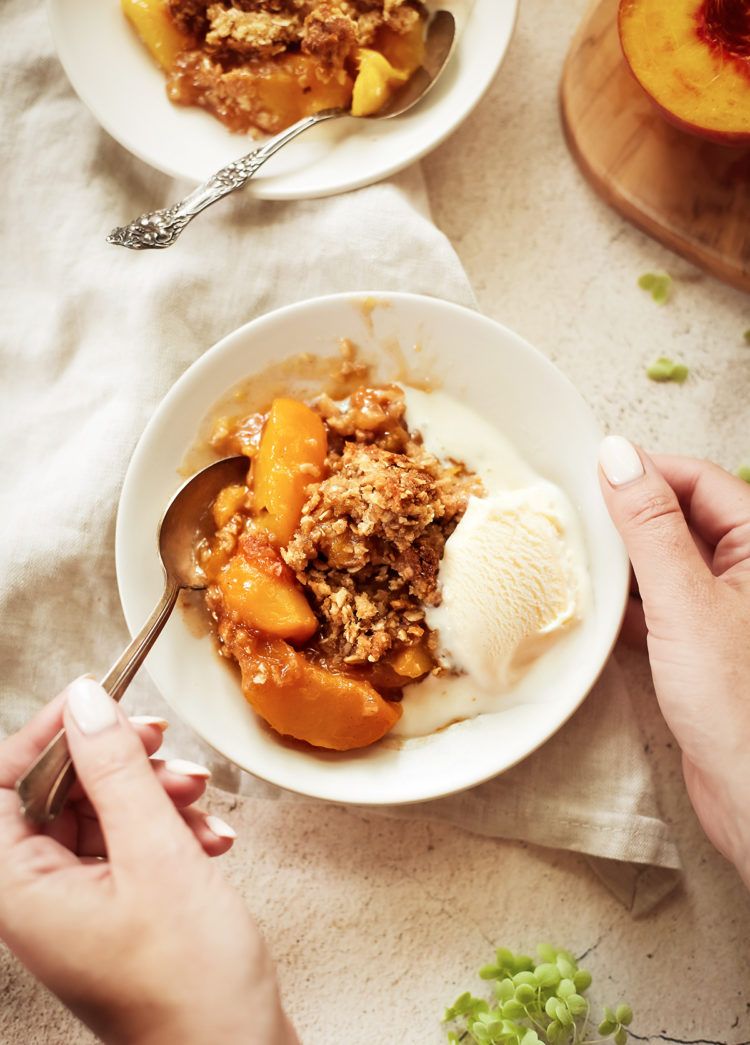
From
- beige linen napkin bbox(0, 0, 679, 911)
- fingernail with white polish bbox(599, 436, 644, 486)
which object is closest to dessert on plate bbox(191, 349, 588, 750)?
fingernail with white polish bbox(599, 436, 644, 486)

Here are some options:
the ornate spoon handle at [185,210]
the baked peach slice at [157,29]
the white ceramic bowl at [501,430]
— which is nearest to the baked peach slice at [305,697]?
the white ceramic bowl at [501,430]

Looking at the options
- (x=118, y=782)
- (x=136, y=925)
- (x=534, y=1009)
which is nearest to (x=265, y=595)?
(x=118, y=782)

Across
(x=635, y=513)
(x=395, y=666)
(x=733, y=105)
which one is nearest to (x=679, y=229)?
(x=733, y=105)

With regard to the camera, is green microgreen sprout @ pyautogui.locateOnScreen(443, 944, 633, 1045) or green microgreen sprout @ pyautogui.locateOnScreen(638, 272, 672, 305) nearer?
green microgreen sprout @ pyautogui.locateOnScreen(443, 944, 633, 1045)

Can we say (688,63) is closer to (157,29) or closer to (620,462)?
(620,462)

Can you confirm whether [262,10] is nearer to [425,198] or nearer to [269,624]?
[425,198]

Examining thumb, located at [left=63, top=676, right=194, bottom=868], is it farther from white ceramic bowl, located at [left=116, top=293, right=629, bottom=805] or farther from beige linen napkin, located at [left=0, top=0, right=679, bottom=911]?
beige linen napkin, located at [left=0, top=0, right=679, bottom=911]
